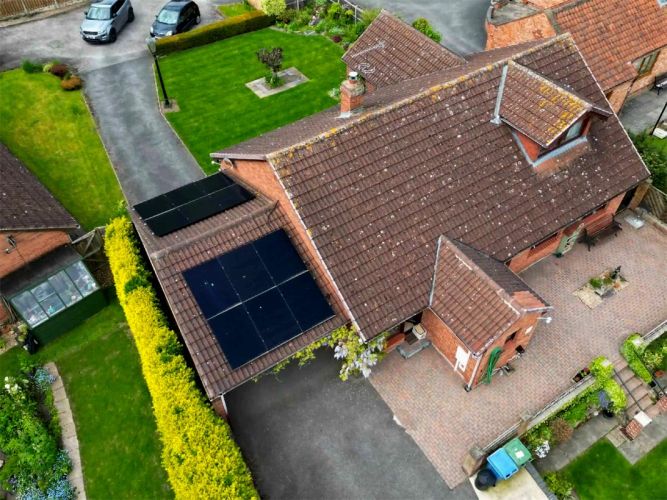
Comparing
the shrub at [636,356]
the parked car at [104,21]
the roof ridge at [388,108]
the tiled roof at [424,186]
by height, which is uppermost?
the roof ridge at [388,108]

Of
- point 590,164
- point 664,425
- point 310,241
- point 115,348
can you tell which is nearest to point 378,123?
point 310,241

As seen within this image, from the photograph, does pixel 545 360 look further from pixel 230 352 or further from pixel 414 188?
pixel 230 352

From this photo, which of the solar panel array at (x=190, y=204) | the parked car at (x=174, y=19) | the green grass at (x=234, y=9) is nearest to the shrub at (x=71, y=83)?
the parked car at (x=174, y=19)

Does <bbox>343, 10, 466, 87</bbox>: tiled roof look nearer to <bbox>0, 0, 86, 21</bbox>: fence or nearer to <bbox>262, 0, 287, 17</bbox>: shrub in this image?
<bbox>262, 0, 287, 17</bbox>: shrub

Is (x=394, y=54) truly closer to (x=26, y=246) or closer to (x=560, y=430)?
(x=560, y=430)

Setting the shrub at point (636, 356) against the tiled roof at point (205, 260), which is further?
the shrub at point (636, 356)

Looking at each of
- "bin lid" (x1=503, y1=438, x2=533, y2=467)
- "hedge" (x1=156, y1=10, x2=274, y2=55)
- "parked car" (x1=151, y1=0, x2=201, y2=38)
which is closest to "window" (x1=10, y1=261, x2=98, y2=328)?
"bin lid" (x1=503, y1=438, x2=533, y2=467)

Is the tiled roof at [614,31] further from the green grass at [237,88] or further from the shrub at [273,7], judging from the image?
the shrub at [273,7]
